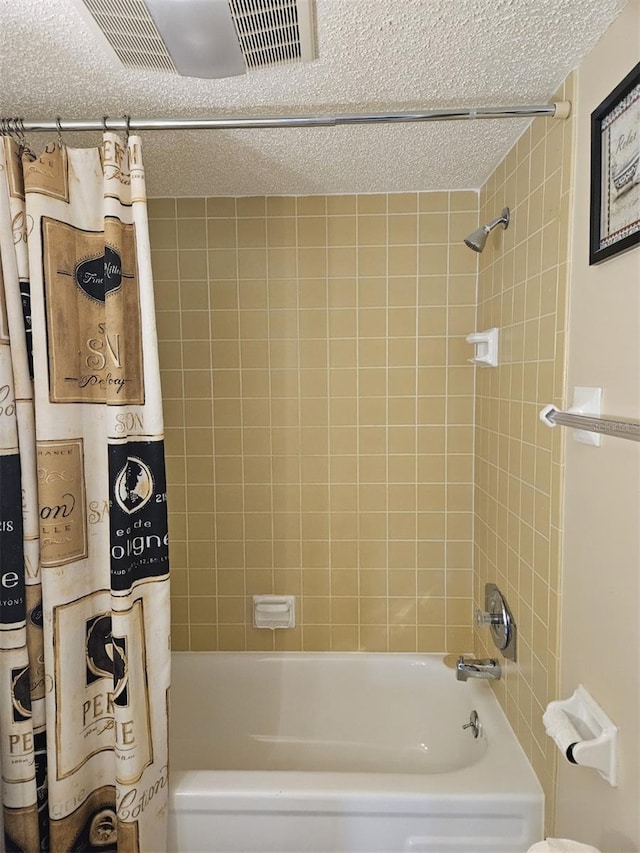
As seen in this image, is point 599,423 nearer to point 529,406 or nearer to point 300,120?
point 529,406

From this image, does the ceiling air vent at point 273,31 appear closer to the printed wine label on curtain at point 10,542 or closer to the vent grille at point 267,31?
the vent grille at point 267,31

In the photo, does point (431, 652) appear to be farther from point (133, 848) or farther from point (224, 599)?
point (133, 848)

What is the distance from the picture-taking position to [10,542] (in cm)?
123

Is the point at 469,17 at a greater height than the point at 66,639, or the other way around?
the point at 469,17

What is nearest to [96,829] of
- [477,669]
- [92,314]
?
[477,669]

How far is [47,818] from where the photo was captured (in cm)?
133

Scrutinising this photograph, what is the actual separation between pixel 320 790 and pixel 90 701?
0.63m

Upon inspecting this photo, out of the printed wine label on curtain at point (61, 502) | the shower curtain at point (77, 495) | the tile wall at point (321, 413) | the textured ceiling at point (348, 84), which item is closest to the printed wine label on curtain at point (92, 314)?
the shower curtain at point (77, 495)

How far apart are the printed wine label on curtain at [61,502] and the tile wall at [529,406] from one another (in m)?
1.14

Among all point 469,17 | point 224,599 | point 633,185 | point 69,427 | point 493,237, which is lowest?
point 224,599

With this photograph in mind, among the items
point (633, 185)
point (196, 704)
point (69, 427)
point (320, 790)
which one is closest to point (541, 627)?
point (320, 790)

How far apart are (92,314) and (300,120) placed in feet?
2.12

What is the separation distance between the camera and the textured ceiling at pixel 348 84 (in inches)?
38.5

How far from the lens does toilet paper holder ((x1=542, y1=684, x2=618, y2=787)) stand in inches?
37.8
